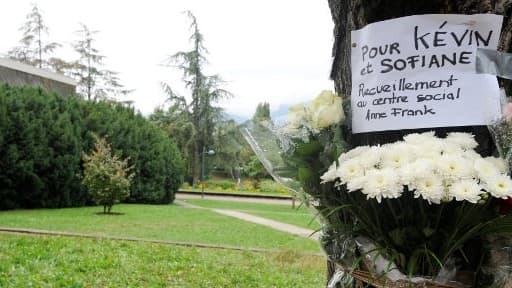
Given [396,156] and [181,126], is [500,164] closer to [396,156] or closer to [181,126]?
[396,156]

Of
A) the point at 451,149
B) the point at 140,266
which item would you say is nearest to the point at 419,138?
the point at 451,149

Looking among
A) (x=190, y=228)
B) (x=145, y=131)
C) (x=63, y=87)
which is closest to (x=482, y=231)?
(x=190, y=228)

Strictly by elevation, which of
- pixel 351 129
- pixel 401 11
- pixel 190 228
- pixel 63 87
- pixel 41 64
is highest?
pixel 41 64

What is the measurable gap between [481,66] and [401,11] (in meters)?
0.30

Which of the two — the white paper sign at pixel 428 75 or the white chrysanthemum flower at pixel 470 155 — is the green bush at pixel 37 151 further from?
the white chrysanthemum flower at pixel 470 155

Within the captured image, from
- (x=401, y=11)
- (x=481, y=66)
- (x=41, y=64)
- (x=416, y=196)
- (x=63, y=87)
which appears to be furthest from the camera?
(x=41, y=64)

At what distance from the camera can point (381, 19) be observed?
1.72 meters

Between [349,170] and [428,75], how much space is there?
438 millimetres

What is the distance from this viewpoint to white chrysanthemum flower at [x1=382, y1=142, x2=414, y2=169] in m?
1.37

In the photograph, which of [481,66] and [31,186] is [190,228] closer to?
[31,186]

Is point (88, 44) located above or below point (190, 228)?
above

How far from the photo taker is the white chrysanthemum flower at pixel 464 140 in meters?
1.41

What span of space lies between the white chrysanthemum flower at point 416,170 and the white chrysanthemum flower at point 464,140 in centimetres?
14

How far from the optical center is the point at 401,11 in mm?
1688
